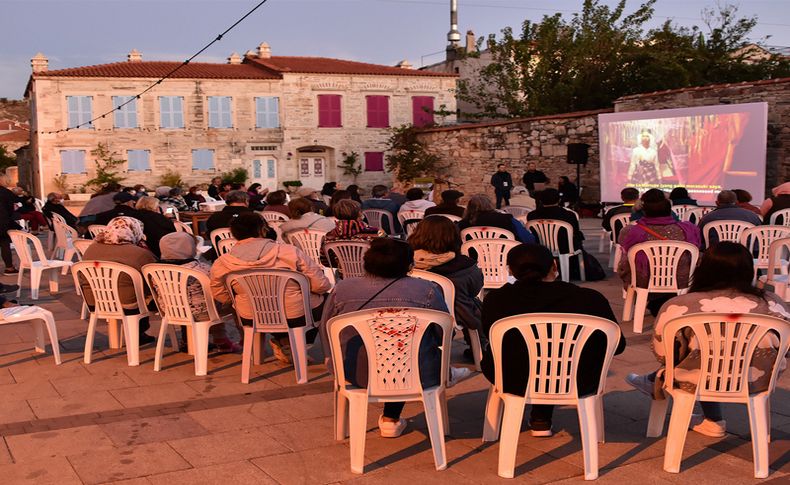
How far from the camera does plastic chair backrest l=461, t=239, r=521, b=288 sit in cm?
750

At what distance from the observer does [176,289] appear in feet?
19.1

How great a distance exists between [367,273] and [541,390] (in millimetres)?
1006

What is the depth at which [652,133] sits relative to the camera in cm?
1880

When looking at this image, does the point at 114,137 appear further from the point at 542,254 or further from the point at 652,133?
the point at 542,254

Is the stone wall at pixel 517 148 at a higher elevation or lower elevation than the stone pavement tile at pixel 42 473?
higher

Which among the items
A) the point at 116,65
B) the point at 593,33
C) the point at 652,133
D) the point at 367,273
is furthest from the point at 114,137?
the point at 367,273

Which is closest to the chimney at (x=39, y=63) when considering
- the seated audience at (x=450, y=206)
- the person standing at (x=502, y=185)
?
the person standing at (x=502, y=185)

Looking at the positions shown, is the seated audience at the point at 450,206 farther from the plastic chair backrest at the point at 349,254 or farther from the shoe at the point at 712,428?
the shoe at the point at 712,428

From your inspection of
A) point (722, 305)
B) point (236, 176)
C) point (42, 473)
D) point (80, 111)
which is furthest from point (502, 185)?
point (80, 111)

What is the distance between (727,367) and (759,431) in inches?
11.6

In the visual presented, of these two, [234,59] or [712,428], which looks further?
[234,59]

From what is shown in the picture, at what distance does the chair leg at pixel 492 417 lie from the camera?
423 cm

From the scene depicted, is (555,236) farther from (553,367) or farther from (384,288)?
(553,367)

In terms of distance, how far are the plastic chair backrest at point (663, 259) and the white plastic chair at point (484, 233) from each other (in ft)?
4.19
